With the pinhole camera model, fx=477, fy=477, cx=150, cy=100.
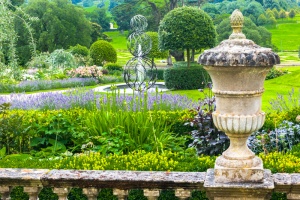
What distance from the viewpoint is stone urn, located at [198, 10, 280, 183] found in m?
3.02

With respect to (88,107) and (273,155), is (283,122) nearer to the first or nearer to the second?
(273,155)

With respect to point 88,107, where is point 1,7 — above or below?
above

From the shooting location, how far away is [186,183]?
136 inches

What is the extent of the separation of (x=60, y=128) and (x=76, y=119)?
68 centimetres

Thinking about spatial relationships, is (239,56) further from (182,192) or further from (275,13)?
(275,13)

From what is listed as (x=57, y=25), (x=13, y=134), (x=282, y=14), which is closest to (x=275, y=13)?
(x=282, y=14)

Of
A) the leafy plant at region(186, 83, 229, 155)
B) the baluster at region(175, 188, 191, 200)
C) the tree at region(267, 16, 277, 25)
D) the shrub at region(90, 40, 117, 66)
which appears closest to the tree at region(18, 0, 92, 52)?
the shrub at region(90, 40, 117, 66)

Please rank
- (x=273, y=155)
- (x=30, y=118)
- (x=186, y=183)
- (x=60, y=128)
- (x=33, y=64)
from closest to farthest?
1. (x=186, y=183)
2. (x=273, y=155)
3. (x=60, y=128)
4. (x=30, y=118)
5. (x=33, y=64)

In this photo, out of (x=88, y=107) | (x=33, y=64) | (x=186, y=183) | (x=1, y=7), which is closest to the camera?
(x=186, y=183)

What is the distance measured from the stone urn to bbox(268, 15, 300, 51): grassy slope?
5337 centimetres

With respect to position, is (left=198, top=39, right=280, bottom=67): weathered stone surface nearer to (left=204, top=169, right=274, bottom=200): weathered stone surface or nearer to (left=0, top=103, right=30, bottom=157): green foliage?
(left=204, top=169, right=274, bottom=200): weathered stone surface

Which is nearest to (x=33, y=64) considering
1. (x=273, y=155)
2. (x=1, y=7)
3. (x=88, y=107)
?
(x=1, y=7)

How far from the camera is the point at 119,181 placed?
3516 mm

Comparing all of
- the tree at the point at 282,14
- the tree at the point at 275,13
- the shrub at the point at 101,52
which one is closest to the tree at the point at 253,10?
the tree at the point at 275,13
